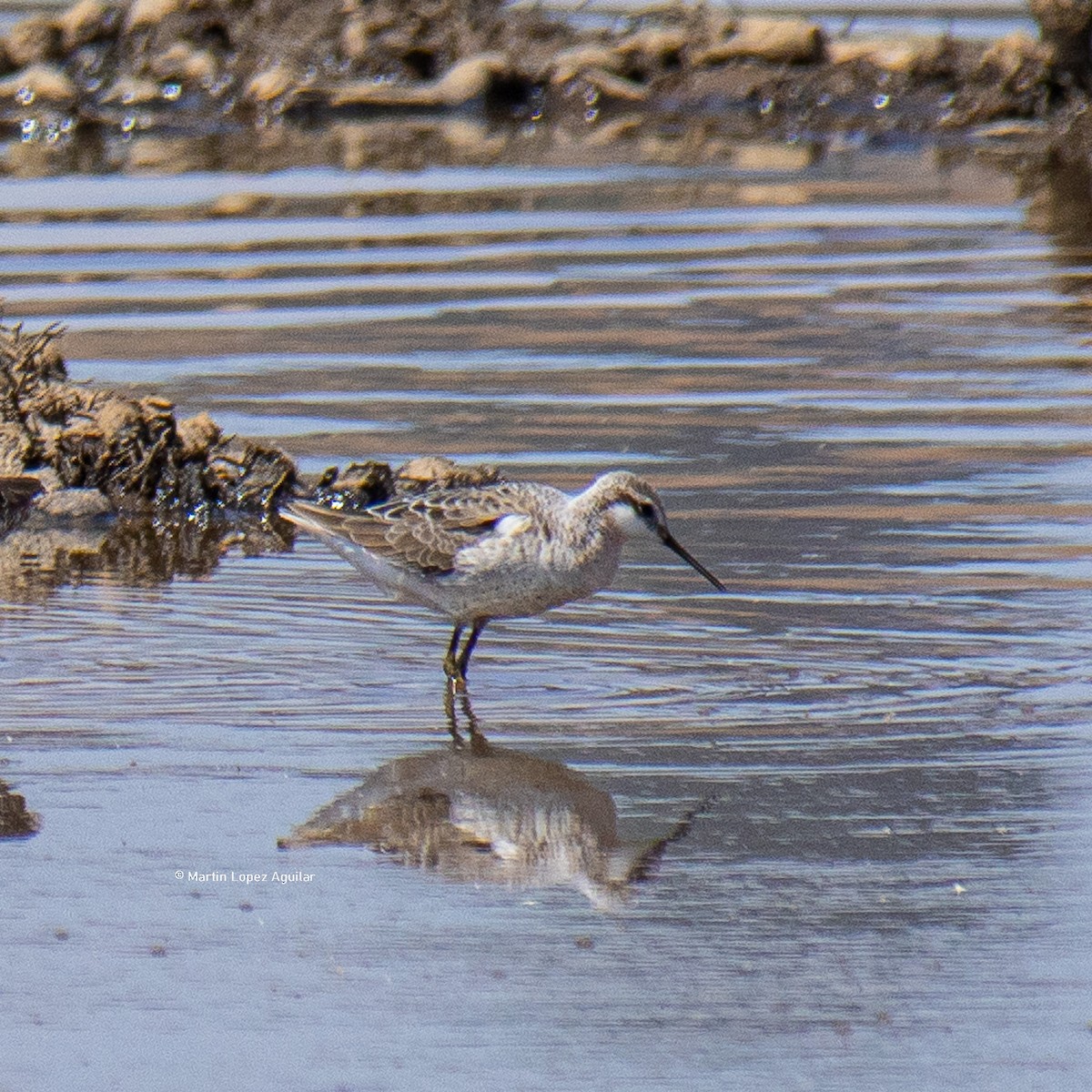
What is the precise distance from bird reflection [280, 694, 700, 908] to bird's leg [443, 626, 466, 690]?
0.78m

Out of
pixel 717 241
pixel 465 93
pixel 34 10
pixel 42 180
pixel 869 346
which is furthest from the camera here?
pixel 34 10

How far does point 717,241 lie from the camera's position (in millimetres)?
19188

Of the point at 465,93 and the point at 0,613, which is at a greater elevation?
the point at 465,93

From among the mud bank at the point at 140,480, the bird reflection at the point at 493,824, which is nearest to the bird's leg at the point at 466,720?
the bird reflection at the point at 493,824

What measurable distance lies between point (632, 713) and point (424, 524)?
120 cm

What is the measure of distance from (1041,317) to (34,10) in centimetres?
2847

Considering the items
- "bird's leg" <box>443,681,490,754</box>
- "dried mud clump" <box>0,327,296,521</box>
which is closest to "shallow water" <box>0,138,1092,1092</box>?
"bird's leg" <box>443,681,490,754</box>

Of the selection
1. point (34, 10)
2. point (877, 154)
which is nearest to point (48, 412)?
point (877, 154)

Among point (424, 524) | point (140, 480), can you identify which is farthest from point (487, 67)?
point (424, 524)

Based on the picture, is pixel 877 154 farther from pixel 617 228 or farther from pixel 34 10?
pixel 34 10

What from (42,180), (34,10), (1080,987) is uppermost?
(34,10)

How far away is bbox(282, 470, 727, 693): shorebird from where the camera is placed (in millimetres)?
8562

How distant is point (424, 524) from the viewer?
8.83m

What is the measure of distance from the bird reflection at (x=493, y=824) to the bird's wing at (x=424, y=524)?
1102 millimetres
